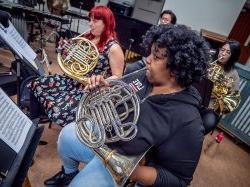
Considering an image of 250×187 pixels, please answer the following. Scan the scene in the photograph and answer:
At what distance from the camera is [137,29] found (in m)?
3.00

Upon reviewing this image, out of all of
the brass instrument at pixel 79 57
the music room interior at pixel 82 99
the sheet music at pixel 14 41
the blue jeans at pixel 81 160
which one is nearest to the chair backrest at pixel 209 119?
the music room interior at pixel 82 99

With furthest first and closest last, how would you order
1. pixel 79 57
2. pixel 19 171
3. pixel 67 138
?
pixel 79 57 → pixel 67 138 → pixel 19 171

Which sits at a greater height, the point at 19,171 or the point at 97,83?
the point at 97,83

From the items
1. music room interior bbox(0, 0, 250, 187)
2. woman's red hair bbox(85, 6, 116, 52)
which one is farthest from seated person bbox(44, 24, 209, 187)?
woman's red hair bbox(85, 6, 116, 52)

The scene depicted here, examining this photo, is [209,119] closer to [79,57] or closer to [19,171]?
[79,57]

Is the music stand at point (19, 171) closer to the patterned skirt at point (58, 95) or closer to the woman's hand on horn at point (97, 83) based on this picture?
the woman's hand on horn at point (97, 83)

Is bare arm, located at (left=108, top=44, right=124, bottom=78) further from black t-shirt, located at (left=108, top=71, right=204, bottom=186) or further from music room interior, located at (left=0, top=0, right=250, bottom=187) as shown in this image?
black t-shirt, located at (left=108, top=71, right=204, bottom=186)

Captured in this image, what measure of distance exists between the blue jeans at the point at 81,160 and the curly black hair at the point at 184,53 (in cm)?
63

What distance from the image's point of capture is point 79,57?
1.76 meters

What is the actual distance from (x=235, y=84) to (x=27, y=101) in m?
2.10

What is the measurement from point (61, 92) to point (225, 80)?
1.70 m

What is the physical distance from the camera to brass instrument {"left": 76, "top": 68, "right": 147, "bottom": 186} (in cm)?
92

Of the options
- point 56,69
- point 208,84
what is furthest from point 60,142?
point 56,69

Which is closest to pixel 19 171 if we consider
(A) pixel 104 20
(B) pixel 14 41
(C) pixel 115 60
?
(B) pixel 14 41
